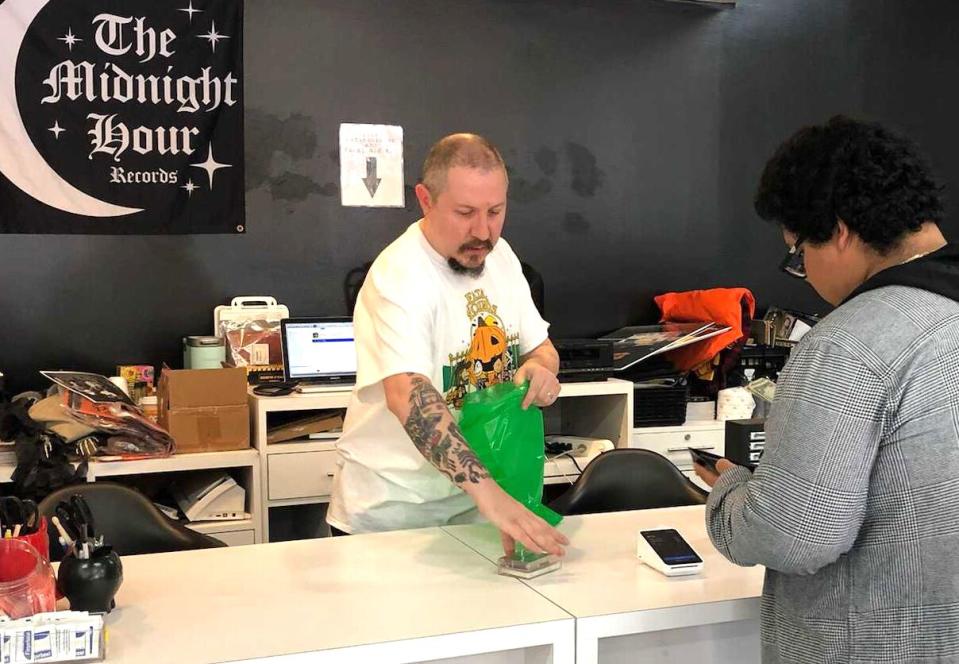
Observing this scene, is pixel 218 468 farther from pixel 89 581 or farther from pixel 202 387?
pixel 89 581

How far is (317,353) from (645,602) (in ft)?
7.15

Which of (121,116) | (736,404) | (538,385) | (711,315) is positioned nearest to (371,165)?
(121,116)

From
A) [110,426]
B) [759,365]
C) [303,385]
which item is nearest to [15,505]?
[110,426]

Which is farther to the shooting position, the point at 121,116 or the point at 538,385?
the point at 121,116

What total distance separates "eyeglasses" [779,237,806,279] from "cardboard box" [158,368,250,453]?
2.22 meters

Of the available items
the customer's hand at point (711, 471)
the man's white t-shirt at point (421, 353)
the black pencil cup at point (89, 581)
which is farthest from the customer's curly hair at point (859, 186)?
the black pencil cup at point (89, 581)

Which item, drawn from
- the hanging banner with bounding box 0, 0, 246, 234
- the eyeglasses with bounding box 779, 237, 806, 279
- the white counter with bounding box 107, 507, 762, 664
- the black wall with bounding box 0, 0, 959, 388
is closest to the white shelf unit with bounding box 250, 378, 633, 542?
the black wall with bounding box 0, 0, 959, 388

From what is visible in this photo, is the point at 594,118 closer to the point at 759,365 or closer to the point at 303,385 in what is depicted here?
the point at 759,365

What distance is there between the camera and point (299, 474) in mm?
3510

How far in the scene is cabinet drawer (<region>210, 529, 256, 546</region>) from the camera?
3.41 m

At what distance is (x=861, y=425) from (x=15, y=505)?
144cm

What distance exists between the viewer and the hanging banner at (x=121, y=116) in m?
3.61

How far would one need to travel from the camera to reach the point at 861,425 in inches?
53.9

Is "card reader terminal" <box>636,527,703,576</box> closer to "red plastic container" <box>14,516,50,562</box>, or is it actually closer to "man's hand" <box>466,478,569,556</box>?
"man's hand" <box>466,478,569,556</box>
